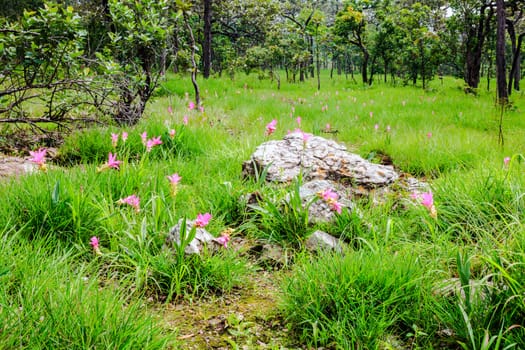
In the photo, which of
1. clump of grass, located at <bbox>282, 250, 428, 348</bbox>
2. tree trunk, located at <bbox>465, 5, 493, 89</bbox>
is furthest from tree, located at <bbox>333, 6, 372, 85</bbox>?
clump of grass, located at <bbox>282, 250, 428, 348</bbox>

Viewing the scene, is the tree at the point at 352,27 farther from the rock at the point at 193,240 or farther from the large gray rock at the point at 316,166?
the rock at the point at 193,240

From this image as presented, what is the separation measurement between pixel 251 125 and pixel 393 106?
4.55m

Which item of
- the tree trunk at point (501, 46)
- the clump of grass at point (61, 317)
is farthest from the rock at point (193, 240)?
the tree trunk at point (501, 46)

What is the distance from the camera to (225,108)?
884cm

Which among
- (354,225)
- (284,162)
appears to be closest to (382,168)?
(284,162)

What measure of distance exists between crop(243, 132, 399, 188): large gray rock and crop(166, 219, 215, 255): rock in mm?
1208

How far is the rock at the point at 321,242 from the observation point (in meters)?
2.29

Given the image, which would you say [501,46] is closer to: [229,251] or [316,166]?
[316,166]

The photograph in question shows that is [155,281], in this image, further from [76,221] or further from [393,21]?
[393,21]

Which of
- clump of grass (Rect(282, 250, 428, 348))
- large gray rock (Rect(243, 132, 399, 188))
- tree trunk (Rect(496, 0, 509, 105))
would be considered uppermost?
tree trunk (Rect(496, 0, 509, 105))

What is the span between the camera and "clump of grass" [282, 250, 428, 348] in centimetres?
159

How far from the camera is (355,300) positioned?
1.72 metres

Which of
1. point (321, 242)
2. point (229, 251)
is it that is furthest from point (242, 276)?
point (321, 242)

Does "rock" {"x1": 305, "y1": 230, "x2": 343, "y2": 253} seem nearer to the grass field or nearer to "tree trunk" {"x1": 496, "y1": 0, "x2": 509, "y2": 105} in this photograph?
the grass field
